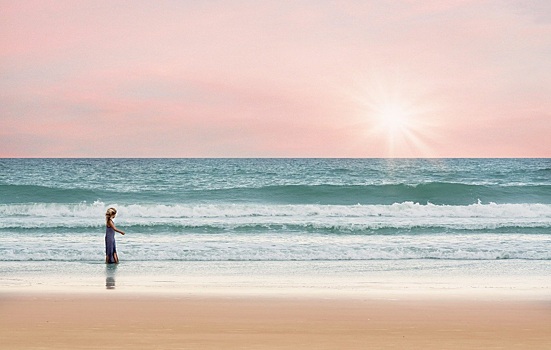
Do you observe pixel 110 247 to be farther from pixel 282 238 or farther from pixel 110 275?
pixel 282 238

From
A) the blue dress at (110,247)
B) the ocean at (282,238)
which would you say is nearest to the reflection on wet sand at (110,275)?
the ocean at (282,238)

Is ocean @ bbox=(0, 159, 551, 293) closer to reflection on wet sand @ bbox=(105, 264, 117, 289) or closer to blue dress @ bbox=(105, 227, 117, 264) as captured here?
reflection on wet sand @ bbox=(105, 264, 117, 289)

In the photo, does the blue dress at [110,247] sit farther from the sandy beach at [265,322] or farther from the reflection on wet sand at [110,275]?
the sandy beach at [265,322]

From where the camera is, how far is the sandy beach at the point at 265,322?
750 cm

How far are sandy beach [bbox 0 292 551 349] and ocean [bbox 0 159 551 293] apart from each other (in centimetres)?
154

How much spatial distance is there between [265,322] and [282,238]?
462 inches

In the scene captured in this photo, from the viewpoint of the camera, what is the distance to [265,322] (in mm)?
8734

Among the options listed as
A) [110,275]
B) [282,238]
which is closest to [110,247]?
[110,275]

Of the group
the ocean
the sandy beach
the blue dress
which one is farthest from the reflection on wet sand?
the sandy beach

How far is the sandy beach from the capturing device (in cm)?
750

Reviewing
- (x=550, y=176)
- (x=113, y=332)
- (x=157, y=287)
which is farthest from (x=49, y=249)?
(x=550, y=176)

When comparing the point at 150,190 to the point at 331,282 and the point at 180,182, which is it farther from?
the point at 331,282

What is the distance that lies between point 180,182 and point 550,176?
89.3 ft

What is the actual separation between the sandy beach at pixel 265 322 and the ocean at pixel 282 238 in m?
1.54
